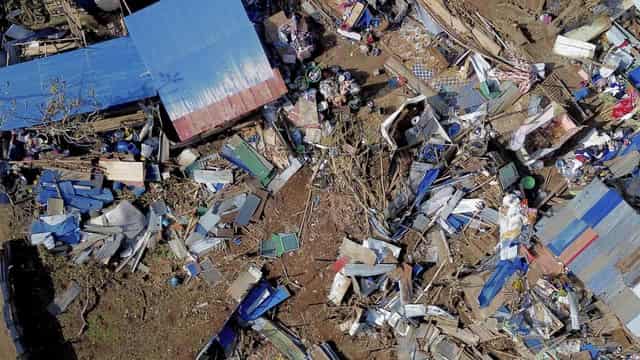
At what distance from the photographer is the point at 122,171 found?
14.5 m

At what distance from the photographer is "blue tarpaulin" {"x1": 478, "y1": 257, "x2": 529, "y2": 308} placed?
543 inches

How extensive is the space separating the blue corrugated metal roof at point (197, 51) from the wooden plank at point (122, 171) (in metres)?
1.48

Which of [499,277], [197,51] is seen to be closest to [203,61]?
[197,51]

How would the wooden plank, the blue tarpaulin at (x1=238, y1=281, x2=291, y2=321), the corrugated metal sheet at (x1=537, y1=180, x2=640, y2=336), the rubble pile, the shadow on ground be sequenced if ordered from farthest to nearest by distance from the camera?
the wooden plank
the blue tarpaulin at (x1=238, y1=281, x2=291, y2=321)
the shadow on ground
the rubble pile
the corrugated metal sheet at (x1=537, y1=180, x2=640, y2=336)

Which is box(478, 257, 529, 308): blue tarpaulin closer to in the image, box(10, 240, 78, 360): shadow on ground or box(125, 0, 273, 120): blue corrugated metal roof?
box(125, 0, 273, 120): blue corrugated metal roof

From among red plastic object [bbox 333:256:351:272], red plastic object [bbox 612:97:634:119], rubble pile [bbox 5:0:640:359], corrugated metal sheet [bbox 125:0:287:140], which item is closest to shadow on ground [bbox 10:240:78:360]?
rubble pile [bbox 5:0:640:359]

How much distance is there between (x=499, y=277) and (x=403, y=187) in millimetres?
2833

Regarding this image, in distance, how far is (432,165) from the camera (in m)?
14.1

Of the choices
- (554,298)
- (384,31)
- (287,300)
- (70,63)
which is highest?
(70,63)

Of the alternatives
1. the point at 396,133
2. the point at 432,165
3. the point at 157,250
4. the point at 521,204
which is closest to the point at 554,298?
the point at 521,204

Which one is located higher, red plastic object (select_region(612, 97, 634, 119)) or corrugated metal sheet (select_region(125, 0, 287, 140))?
corrugated metal sheet (select_region(125, 0, 287, 140))

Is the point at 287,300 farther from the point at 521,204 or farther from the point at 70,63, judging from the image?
the point at 70,63

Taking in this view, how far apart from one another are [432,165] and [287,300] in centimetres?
441

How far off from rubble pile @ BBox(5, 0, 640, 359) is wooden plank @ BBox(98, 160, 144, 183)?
5 centimetres
